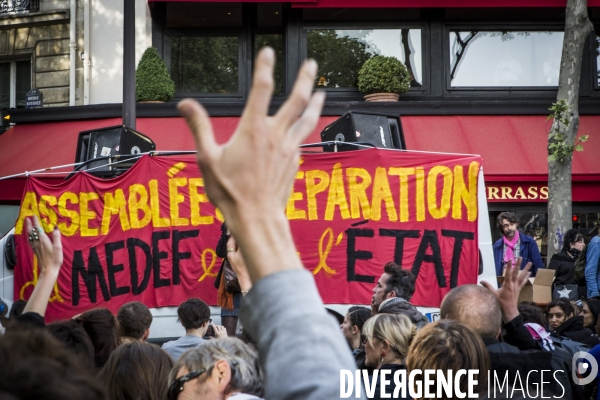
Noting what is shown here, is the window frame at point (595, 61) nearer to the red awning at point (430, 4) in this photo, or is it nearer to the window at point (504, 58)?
the window at point (504, 58)

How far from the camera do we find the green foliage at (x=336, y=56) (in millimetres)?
16516

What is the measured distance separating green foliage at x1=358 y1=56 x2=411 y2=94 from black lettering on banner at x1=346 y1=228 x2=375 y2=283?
7.15 meters

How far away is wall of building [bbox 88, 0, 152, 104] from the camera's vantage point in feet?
54.2

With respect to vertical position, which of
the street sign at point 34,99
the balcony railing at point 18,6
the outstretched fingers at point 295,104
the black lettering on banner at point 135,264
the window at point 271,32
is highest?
the balcony railing at point 18,6

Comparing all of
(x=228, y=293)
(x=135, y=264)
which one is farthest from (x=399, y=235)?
(x=135, y=264)

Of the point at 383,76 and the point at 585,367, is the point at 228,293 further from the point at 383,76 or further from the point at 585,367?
the point at 383,76

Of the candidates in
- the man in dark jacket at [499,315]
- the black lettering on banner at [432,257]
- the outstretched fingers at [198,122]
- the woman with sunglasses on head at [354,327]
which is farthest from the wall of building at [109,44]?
the outstretched fingers at [198,122]

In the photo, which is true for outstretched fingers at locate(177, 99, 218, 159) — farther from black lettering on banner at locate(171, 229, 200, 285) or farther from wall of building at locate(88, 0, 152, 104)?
wall of building at locate(88, 0, 152, 104)

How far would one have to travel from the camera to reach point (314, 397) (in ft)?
4.51

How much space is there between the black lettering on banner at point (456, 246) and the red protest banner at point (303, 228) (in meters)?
0.01

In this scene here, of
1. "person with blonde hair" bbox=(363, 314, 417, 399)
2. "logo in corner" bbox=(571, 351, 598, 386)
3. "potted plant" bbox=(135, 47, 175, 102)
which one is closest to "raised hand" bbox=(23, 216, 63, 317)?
"person with blonde hair" bbox=(363, 314, 417, 399)

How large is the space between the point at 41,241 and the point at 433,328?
64.3 inches

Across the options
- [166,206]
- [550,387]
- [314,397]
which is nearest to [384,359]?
[550,387]

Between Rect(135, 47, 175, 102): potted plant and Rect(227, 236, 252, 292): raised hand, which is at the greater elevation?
Rect(135, 47, 175, 102): potted plant
